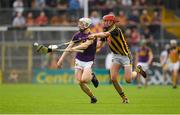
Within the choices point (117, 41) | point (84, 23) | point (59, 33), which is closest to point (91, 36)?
point (84, 23)

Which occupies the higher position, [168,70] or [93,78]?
[93,78]

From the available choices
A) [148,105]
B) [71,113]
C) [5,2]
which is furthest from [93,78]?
[5,2]

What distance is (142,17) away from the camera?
4253cm

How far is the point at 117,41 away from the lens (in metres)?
22.7

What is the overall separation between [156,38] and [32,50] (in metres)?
7.14

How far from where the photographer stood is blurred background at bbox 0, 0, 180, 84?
42250mm

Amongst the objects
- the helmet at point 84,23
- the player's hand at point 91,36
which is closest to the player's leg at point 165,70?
the helmet at point 84,23

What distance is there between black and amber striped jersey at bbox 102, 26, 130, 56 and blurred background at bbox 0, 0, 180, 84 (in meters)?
18.6

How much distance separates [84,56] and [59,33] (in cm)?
1933

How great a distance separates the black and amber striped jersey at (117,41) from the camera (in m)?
22.5

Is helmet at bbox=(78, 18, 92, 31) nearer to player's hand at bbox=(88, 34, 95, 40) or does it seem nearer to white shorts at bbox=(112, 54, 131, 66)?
player's hand at bbox=(88, 34, 95, 40)

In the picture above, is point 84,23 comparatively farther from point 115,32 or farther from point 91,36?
point 115,32

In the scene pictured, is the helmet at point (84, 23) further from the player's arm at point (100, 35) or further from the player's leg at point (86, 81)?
the player's leg at point (86, 81)

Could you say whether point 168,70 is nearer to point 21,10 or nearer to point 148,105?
point 21,10
